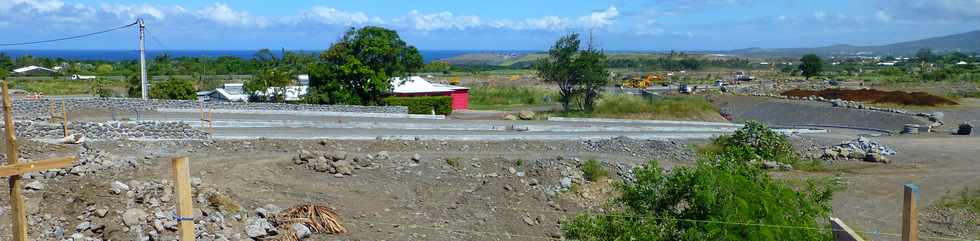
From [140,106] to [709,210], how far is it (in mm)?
28536

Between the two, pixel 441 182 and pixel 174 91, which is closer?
pixel 441 182

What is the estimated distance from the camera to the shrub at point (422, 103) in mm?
39656

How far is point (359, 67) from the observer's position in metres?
38.8

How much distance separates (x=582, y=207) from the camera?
66.8 ft

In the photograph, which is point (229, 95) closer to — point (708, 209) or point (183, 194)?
point (708, 209)

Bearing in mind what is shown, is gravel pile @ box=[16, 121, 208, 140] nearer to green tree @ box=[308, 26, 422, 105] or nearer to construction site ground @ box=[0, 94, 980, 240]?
construction site ground @ box=[0, 94, 980, 240]

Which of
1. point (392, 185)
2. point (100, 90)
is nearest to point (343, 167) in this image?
point (392, 185)

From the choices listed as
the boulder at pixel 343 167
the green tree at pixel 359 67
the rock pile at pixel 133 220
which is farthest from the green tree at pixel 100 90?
the rock pile at pixel 133 220

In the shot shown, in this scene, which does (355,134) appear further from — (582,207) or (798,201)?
(798,201)

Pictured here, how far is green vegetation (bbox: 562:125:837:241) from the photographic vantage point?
9.39 metres

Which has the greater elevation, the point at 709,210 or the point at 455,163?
the point at 709,210

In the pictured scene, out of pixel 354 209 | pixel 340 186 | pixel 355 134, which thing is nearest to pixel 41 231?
pixel 354 209

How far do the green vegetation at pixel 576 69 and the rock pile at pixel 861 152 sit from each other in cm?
1708

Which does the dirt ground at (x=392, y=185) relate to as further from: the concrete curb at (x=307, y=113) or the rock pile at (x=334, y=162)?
the concrete curb at (x=307, y=113)
